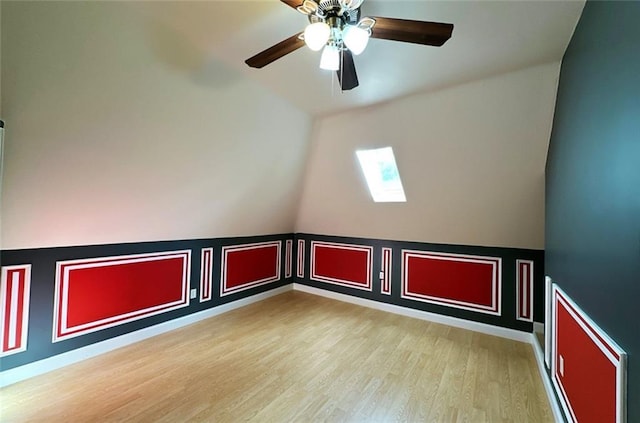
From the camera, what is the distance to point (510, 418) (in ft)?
6.06

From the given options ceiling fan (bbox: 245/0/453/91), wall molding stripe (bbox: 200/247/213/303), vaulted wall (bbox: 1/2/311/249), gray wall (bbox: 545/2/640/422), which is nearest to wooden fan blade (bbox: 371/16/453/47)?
ceiling fan (bbox: 245/0/453/91)

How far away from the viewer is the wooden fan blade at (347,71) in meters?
1.54

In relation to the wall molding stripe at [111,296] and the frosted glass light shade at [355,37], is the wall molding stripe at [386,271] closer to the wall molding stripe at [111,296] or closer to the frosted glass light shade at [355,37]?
the wall molding stripe at [111,296]

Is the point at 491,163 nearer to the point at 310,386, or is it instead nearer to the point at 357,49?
the point at 357,49

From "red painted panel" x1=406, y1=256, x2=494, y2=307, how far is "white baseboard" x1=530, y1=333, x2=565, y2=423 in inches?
22.4

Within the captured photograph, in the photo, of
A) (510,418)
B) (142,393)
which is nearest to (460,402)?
(510,418)

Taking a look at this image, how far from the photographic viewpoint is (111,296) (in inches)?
105

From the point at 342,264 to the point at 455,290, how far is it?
1.59 m

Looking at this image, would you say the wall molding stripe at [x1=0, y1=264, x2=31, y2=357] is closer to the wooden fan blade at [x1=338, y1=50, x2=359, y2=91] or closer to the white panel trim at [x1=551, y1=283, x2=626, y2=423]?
the wooden fan blade at [x1=338, y1=50, x2=359, y2=91]

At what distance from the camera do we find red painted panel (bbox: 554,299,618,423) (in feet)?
3.57

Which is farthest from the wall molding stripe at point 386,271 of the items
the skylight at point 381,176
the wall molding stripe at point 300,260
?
the wall molding stripe at point 300,260

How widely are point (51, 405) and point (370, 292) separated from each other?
3.34 metres

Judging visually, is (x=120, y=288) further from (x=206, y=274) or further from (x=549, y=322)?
(x=549, y=322)

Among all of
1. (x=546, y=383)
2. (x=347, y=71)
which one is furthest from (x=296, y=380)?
(x=347, y=71)
